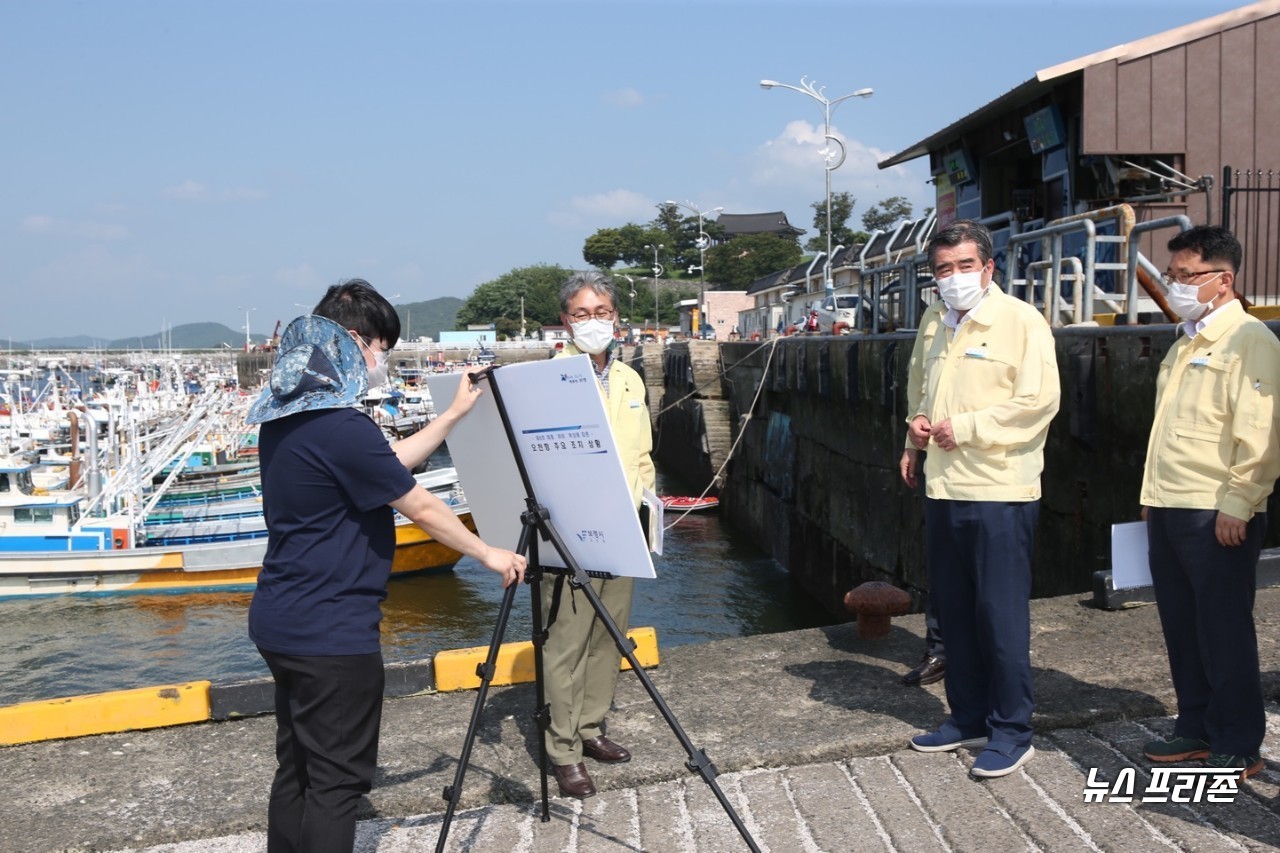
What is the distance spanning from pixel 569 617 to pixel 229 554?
1738 cm

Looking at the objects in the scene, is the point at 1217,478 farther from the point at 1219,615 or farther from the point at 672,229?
the point at 672,229

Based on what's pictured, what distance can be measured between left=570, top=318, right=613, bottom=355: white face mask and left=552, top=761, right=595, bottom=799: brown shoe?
1564 mm

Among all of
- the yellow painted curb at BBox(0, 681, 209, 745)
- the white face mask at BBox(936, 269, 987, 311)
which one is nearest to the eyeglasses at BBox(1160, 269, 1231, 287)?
the white face mask at BBox(936, 269, 987, 311)

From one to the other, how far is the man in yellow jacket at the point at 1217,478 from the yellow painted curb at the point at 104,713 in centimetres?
409

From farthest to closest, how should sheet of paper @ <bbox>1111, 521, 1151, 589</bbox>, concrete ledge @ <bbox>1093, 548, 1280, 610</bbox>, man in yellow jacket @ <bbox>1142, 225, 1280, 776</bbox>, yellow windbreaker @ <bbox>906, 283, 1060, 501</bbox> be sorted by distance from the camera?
concrete ledge @ <bbox>1093, 548, 1280, 610</bbox>, sheet of paper @ <bbox>1111, 521, 1151, 589</bbox>, yellow windbreaker @ <bbox>906, 283, 1060, 501</bbox>, man in yellow jacket @ <bbox>1142, 225, 1280, 776</bbox>

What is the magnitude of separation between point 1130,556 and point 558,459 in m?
2.20

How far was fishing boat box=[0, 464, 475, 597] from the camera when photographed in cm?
1936

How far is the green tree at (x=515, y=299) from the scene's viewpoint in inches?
5182

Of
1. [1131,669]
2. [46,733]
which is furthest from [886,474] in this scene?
[46,733]

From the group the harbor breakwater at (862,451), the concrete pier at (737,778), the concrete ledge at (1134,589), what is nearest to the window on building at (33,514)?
the harbor breakwater at (862,451)

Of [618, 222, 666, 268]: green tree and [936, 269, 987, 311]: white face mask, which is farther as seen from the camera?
[618, 222, 666, 268]: green tree

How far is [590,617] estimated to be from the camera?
408 centimetres

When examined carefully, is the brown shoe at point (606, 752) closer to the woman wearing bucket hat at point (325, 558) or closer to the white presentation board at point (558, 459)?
the white presentation board at point (558, 459)

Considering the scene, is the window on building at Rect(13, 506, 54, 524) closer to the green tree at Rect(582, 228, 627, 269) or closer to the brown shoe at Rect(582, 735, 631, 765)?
the brown shoe at Rect(582, 735, 631, 765)
